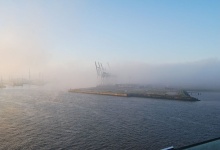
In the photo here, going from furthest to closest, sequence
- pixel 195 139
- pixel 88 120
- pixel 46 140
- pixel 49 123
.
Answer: pixel 88 120 < pixel 49 123 < pixel 195 139 < pixel 46 140

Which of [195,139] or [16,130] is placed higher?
[16,130]

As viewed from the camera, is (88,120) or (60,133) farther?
(88,120)

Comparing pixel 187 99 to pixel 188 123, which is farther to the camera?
pixel 187 99

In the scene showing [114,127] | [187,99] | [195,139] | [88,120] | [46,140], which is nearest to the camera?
[46,140]

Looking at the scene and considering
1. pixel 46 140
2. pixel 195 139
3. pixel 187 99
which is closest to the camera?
pixel 46 140

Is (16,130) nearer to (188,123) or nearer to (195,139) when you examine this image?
(195,139)

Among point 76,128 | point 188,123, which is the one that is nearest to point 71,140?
point 76,128

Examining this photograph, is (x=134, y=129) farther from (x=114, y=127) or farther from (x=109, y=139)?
(x=109, y=139)

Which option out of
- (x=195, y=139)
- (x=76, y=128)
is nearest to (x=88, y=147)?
(x=76, y=128)

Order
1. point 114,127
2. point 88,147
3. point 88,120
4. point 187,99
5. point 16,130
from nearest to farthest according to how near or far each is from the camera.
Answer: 1. point 88,147
2. point 16,130
3. point 114,127
4. point 88,120
5. point 187,99
